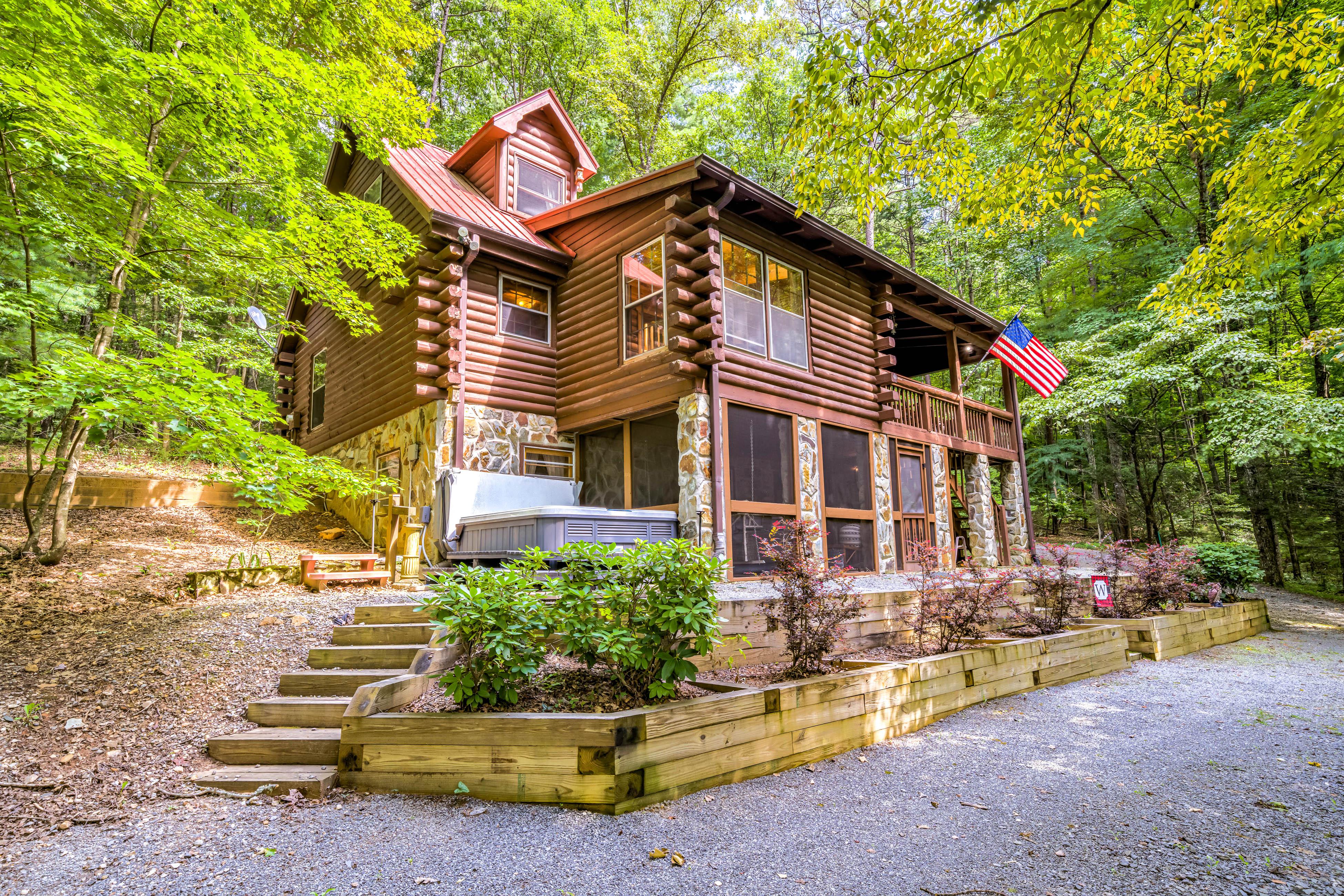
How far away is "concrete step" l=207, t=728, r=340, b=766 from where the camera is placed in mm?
3520

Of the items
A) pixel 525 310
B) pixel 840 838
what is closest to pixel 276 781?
pixel 840 838

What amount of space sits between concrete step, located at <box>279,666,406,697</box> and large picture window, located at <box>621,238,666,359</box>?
19.1ft

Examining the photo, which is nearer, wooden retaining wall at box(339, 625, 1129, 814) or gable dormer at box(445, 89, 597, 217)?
wooden retaining wall at box(339, 625, 1129, 814)

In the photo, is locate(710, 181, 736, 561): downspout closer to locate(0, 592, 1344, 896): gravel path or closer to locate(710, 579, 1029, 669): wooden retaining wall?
locate(710, 579, 1029, 669): wooden retaining wall

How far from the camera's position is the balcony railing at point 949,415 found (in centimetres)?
1185

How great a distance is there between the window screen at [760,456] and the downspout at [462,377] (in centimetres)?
394

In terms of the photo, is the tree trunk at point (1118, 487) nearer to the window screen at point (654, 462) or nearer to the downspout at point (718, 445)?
the downspout at point (718, 445)

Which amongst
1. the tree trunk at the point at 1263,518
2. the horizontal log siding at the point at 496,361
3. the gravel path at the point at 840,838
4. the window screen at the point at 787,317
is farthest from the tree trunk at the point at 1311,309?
the horizontal log siding at the point at 496,361

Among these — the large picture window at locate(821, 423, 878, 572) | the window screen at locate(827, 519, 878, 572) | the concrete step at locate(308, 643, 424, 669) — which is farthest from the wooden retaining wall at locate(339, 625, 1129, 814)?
the large picture window at locate(821, 423, 878, 572)

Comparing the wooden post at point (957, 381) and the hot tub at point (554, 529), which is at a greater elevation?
the wooden post at point (957, 381)

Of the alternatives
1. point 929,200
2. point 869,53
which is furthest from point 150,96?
point 929,200

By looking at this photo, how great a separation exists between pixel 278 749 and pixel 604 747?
6.64 feet

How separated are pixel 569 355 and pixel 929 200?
1879 cm

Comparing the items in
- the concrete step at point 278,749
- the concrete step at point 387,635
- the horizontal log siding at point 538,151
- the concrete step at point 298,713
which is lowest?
the concrete step at point 278,749
